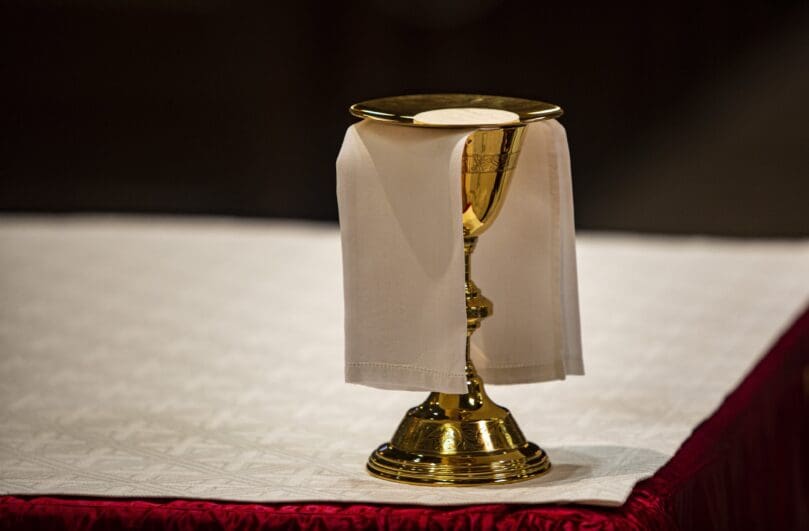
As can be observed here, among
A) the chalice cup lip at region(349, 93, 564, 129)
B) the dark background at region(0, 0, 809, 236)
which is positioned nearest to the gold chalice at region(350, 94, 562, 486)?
the chalice cup lip at region(349, 93, 564, 129)

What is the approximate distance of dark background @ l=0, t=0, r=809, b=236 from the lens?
4887 millimetres

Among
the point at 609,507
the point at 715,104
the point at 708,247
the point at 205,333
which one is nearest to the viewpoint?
the point at 609,507

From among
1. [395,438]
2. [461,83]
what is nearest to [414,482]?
[395,438]

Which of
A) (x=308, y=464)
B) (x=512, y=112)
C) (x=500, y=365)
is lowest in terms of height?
(x=308, y=464)

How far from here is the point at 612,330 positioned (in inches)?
107

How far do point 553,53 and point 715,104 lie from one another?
1.91ft

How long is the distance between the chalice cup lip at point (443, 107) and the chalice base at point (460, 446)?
302 millimetres

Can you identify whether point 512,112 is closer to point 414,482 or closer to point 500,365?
point 500,365

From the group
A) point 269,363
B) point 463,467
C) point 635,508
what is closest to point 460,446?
point 463,467

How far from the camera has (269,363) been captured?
2451 millimetres

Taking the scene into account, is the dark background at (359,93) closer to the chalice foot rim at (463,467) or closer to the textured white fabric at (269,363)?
the textured white fabric at (269,363)

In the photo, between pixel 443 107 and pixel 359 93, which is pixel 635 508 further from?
pixel 359 93

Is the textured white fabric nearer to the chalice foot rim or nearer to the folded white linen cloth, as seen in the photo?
the chalice foot rim

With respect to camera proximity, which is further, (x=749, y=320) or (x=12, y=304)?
(x=12, y=304)
